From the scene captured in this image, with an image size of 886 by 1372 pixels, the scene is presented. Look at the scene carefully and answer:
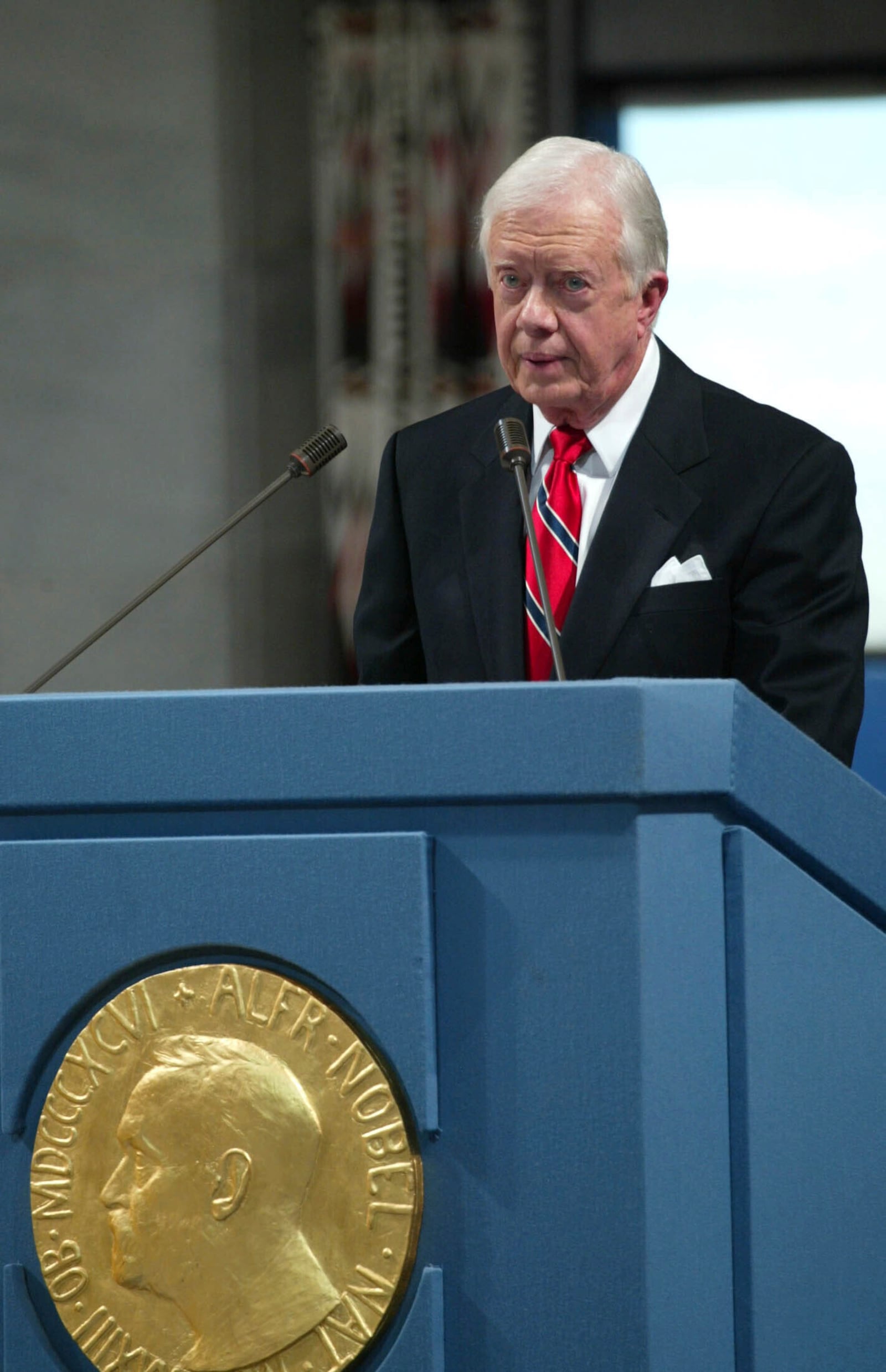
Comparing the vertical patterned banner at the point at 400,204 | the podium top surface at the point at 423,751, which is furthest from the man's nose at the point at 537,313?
the vertical patterned banner at the point at 400,204

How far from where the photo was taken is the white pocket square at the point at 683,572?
139 cm

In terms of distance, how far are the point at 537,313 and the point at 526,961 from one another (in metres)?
0.79

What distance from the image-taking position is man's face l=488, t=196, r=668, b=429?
→ 145 cm

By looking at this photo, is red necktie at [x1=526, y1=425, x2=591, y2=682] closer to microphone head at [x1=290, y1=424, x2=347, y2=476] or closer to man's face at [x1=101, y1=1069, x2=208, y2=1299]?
microphone head at [x1=290, y1=424, x2=347, y2=476]

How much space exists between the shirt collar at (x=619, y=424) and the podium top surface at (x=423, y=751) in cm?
67

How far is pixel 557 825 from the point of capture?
82 centimetres

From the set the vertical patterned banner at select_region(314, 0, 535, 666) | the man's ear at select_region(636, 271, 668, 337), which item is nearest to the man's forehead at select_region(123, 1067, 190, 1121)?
the man's ear at select_region(636, 271, 668, 337)

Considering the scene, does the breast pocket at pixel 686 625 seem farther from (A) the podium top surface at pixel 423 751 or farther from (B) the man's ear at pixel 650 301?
(A) the podium top surface at pixel 423 751

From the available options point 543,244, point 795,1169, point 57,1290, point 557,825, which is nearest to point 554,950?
point 557,825

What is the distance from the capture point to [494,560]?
142 centimetres

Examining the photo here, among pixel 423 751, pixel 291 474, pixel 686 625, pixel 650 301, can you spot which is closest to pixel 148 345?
pixel 650 301

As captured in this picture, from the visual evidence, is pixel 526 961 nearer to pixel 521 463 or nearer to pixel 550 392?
pixel 521 463

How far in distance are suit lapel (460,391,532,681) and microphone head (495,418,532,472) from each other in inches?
6.0

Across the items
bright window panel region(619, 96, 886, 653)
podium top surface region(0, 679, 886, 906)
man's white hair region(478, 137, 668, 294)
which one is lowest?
podium top surface region(0, 679, 886, 906)
